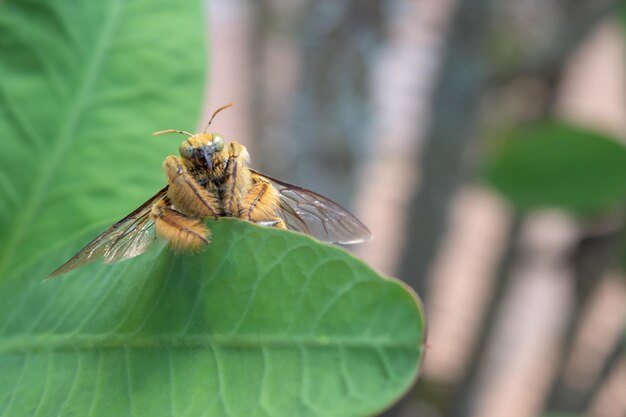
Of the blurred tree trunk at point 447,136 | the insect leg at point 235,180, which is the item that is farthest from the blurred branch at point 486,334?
the insect leg at point 235,180

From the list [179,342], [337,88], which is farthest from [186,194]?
[337,88]

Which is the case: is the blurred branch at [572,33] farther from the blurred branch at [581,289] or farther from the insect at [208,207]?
the insect at [208,207]

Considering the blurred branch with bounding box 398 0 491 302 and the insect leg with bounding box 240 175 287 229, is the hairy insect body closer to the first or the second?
the insect leg with bounding box 240 175 287 229

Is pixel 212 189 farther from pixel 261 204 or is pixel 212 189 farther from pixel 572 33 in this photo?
pixel 572 33

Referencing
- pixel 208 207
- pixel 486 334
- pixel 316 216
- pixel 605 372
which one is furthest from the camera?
pixel 486 334

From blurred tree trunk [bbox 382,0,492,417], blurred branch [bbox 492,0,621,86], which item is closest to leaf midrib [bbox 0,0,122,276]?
blurred tree trunk [bbox 382,0,492,417]

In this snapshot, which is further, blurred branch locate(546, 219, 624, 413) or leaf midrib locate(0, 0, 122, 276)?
blurred branch locate(546, 219, 624, 413)
